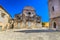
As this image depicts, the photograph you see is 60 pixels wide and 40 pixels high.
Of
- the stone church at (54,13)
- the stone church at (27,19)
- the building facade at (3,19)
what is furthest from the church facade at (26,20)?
the stone church at (54,13)

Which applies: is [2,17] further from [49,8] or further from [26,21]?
[49,8]

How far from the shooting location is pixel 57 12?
2147 cm

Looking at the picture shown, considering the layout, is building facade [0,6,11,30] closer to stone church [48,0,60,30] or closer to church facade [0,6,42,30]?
church facade [0,6,42,30]

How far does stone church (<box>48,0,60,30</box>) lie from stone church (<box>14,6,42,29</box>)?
11.8 metres

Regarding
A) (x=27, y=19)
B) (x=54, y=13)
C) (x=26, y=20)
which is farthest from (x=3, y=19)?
(x=54, y=13)

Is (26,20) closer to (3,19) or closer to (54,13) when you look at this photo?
(3,19)

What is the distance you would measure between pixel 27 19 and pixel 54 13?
13842mm

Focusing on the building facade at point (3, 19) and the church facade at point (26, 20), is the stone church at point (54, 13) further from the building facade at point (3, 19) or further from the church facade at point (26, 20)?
the church facade at point (26, 20)

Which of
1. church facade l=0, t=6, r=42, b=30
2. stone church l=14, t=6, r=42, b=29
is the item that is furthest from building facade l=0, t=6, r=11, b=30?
stone church l=14, t=6, r=42, b=29

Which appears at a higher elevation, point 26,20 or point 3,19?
point 3,19

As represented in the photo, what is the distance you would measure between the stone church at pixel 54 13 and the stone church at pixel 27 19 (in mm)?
11806

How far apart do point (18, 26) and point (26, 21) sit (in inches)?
108

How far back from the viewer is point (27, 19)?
34969 mm

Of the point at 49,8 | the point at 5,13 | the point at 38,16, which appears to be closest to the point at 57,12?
the point at 49,8
